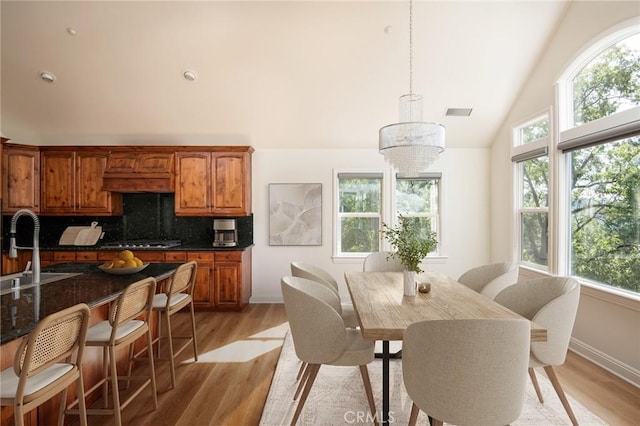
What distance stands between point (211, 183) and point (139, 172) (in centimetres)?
104

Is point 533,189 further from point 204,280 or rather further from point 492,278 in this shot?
point 204,280

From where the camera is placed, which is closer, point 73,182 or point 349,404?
point 349,404

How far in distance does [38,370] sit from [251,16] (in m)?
3.54

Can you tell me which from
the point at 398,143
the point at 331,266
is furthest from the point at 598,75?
the point at 331,266

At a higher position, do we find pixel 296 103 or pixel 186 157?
pixel 296 103

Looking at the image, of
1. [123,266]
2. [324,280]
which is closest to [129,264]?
[123,266]

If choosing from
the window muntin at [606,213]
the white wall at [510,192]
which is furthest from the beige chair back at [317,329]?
the window muntin at [606,213]

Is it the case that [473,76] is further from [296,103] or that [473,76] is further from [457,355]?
[457,355]

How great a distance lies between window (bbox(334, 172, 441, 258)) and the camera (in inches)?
208

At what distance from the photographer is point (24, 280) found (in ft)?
8.18

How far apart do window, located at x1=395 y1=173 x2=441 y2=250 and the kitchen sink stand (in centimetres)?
417

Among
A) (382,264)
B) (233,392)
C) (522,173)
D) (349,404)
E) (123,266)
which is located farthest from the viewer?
(522,173)

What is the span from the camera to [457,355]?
4.89 feet

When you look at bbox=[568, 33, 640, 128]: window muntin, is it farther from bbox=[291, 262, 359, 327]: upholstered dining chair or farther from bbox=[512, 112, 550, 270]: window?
bbox=[291, 262, 359, 327]: upholstered dining chair
